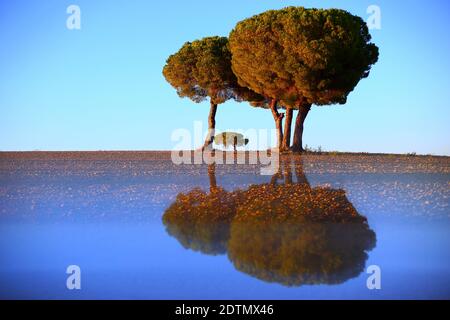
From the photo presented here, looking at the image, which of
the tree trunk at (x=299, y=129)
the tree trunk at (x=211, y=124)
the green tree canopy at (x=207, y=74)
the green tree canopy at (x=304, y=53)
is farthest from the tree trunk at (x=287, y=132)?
the tree trunk at (x=211, y=124)

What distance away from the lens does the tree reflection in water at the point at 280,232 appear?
5688 mm

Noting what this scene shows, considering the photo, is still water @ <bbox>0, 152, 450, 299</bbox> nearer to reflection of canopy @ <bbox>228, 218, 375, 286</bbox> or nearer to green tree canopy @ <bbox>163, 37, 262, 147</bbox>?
reflection of canopy @ <bbox>228, 218, 375, 286</bbox>

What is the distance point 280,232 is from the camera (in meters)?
7.48

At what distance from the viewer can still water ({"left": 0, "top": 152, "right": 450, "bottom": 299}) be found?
16.9 ft

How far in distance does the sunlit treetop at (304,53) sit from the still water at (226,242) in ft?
59.6

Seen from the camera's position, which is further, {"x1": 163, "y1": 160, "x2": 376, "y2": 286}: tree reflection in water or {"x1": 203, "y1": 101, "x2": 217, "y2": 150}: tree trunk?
{"x1": 203, "y1": 101, "x2": 217, "y2": 150}: tree trunk

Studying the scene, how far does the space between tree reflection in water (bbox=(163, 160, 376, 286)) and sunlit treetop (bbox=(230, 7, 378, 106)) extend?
63.1 ft

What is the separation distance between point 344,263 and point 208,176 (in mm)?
11307

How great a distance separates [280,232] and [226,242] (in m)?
1.08

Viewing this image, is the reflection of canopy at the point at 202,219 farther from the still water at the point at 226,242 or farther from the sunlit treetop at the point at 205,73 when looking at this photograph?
the sunlit treetop at the point at 205,73

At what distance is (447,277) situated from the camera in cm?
563

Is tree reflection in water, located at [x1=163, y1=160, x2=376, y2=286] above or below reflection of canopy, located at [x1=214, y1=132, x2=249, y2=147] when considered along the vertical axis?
below

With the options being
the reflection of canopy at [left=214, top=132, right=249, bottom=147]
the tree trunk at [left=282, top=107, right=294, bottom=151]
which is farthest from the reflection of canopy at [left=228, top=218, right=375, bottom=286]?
the reflection of canopy at [left=214, top=132, right=249, bottom=147]
